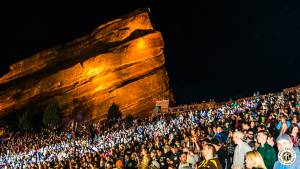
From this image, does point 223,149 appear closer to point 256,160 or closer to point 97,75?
point 256,160

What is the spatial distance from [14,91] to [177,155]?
58791mm

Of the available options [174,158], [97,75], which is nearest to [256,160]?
[174,158]

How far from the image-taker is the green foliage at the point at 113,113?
195 feet

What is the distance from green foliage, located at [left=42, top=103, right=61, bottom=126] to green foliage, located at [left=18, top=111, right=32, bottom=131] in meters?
2.14

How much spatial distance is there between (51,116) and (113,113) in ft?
29.4

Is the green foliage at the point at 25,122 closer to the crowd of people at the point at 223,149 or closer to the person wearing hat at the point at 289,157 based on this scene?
the crowd of people at the point at 223,149

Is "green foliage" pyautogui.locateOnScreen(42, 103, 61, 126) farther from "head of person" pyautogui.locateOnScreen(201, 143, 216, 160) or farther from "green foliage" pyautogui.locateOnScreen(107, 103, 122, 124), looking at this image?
"head of person" pyautogui.locateOnScreen(201, 143, 216, 160)

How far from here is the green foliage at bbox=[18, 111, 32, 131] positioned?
197 ft

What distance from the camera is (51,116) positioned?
60750 millimetres

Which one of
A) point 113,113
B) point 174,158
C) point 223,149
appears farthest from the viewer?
point 113,113

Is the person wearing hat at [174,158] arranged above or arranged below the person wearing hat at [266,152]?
above

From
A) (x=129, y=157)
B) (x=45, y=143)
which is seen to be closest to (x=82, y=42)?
(x=45, y=143)

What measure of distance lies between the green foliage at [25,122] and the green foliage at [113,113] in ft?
37.6

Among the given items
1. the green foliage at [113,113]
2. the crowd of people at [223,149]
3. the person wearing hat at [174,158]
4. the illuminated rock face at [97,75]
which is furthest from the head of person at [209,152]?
the illuminated rock face at [97,75]
